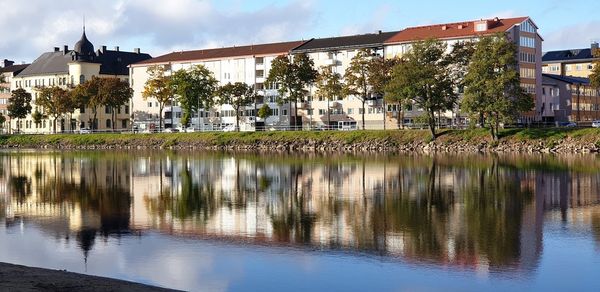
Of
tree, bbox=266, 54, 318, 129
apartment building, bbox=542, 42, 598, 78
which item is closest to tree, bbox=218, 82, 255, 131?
tree, bbox=266, 54, 318, 129

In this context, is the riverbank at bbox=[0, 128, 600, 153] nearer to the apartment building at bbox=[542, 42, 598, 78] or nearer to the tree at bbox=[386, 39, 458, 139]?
the tree at bbox=[386, 39, 458, 139]

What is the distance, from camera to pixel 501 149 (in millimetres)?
91875

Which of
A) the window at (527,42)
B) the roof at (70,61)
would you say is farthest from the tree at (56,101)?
the window at (527,42)

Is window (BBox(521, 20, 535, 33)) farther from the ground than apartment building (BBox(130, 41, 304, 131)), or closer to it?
farther from the ground

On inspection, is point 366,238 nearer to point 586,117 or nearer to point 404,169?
point 404,169

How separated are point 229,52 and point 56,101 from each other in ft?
116

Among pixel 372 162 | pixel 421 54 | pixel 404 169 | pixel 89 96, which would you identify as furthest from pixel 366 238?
pixel 89 96

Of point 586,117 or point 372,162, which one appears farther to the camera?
point 586,117

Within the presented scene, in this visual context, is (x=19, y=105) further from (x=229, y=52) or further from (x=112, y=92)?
(x=229, y=52)

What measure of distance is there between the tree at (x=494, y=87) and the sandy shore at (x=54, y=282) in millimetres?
76536

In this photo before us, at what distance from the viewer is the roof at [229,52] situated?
150500 mm

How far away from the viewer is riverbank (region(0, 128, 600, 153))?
297 feet

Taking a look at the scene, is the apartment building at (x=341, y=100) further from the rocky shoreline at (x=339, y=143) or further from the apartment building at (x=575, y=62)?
the apartment building at (x=575, y=62)

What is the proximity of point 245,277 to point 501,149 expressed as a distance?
74156 mm
